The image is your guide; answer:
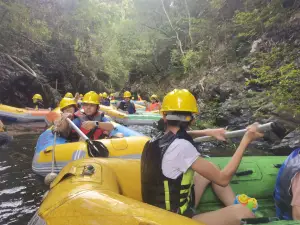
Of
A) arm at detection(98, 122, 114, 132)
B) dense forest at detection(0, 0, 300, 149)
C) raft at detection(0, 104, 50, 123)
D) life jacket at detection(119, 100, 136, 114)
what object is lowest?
arm at detection(98, 122, 114, 132)

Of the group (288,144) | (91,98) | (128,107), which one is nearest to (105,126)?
(91,98)

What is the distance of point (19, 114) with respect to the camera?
37.9ft

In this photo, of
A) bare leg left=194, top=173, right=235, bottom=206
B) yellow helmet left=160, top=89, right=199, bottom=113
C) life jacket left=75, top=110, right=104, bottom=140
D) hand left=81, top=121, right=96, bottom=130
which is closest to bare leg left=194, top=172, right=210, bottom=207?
bare leg left=194, top=173, right=235, bottom=206

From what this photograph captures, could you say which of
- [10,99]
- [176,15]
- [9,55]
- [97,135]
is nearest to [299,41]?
[97,135]

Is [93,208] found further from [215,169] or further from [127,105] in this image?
[127,105]

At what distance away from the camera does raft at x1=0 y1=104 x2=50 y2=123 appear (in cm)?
1142

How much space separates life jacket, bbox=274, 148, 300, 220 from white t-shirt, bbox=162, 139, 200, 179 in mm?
659

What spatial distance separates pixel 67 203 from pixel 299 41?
8629 mm

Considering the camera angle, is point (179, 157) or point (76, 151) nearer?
point (179, 157)

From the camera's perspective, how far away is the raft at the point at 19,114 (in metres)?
11.4

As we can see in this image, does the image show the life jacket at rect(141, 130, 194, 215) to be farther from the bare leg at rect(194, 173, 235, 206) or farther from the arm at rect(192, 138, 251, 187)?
the bare leg at rect(194, 173, 235, 206)

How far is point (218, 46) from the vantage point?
15156 mm

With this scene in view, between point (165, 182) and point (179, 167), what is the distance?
15cm

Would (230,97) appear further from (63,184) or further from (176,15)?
(176,15)
